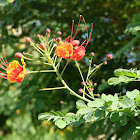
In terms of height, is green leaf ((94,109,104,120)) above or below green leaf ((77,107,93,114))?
below

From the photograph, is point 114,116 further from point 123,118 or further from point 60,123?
point 60,123

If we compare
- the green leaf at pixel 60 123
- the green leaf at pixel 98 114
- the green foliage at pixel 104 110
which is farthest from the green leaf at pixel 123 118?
the green leaf at pixel 60 123

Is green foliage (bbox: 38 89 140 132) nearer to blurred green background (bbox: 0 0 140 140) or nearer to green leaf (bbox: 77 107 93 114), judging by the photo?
green leaf (bbox: 77 107 93 114)

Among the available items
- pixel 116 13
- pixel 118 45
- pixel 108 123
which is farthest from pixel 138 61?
pixel 108 123

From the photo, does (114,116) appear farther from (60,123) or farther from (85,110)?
(60,123)

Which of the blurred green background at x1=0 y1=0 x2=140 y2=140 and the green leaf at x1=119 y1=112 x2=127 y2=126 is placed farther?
the blurred green background at x1=0 y1=0 x2=140 y2=140

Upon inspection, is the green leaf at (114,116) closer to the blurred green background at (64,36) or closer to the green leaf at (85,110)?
the green leaf at (85,110)

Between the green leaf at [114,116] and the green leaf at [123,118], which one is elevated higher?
the green leaf at [114,116]

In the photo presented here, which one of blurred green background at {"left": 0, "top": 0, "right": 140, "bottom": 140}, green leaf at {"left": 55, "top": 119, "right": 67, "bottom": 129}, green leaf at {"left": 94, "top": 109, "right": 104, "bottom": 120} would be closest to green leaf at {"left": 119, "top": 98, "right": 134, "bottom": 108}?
Answer: green leaf at {"left": 94, "top": 109, "right": 104, "bottom": 120}

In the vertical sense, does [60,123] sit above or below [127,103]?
below

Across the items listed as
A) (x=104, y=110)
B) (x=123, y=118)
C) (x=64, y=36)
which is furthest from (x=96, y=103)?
(x=64, y=36)

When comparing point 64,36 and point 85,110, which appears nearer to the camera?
point 85,110

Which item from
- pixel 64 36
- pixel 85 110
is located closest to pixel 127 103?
pixel 85 110

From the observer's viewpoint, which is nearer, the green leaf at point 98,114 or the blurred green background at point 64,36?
the green leaf at point 98,114
